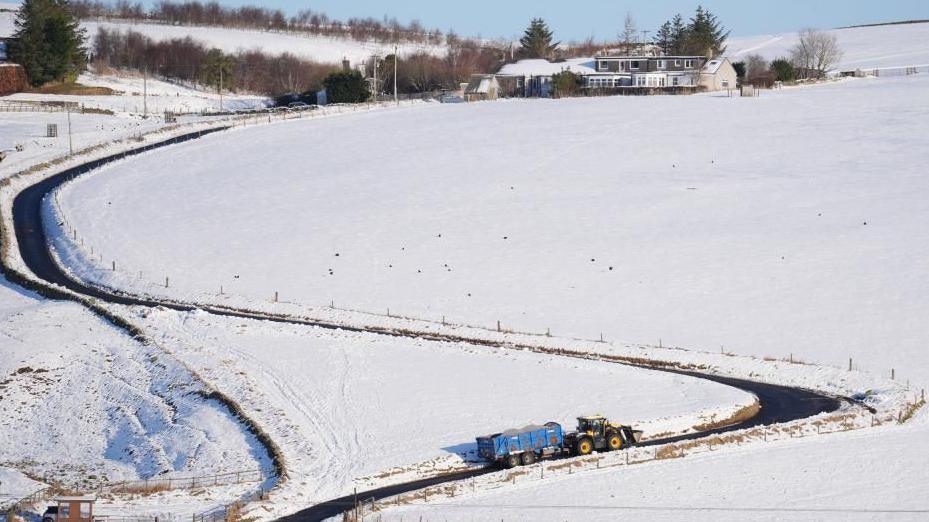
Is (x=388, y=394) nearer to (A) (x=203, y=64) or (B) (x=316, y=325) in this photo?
(B) (x=316, y=325)

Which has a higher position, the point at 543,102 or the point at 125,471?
the point at 543,102

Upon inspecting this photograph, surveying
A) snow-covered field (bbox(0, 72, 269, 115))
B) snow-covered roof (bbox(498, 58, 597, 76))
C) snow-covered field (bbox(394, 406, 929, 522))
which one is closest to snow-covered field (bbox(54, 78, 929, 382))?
snow-covered field (bbox(394, 406, 929, 522))

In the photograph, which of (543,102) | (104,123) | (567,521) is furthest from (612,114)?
(567,521)

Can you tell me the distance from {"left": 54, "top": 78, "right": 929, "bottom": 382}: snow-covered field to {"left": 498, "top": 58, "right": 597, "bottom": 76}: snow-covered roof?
3174 centimetres

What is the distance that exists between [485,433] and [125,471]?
35.7 feet

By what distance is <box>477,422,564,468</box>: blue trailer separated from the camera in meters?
35.1

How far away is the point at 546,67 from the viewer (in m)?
144

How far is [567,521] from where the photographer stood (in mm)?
30781

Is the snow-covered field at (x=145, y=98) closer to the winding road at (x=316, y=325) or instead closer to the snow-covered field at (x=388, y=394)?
the winding road at (x=316, y=325)

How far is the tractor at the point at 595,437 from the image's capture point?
3650 cm

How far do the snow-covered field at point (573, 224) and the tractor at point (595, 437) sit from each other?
52.0 feet

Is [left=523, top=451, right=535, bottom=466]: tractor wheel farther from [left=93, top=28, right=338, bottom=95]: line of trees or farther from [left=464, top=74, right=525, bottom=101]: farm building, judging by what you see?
[left=93, top=28, right=338, bottom=95]: line of trees

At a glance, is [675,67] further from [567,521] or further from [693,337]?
[567,521]

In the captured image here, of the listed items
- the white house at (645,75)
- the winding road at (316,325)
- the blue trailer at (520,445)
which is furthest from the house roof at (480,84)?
the blue trailer at (520,445)
